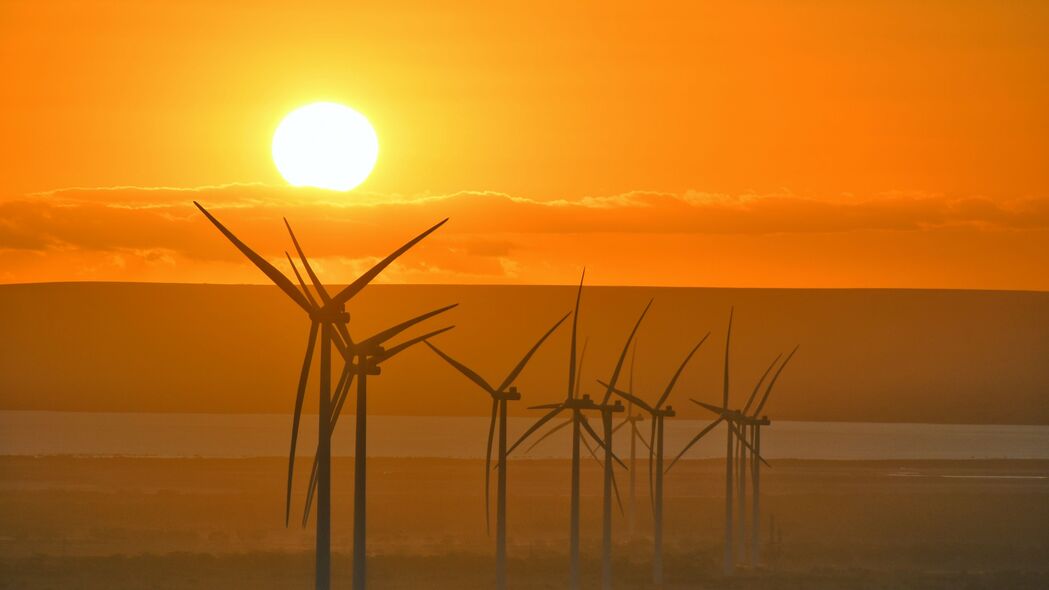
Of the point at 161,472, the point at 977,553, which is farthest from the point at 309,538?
the point at 161,472

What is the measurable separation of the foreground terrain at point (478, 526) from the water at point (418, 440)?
36.8 ft

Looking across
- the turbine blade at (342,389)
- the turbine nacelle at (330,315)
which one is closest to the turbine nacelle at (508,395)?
the turbine blade at (342,389)

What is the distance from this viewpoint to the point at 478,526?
95500mm

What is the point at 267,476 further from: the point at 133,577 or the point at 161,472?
the point at 133,577

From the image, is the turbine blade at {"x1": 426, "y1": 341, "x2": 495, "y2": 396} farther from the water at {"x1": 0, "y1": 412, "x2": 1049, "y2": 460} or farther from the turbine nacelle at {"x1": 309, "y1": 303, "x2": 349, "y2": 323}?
the water at {"x1": 0, "y1": 412, "x2": 1049, "y2": 460}

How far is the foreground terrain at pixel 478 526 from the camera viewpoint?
72.9 m

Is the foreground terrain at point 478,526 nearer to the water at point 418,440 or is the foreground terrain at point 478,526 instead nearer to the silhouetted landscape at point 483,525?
the silhouetted landscape at point 483,525

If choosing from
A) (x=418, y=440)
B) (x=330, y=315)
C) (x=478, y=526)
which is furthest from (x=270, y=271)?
(x=418, y=440)

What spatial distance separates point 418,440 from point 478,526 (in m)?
71.1

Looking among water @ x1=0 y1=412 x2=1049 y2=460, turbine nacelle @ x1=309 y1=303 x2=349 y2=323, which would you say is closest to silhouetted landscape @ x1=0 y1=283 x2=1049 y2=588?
water @ x1=0 y1=412 x2=1049 y2=460

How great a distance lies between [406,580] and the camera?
71.3 metres

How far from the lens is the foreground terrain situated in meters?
72.9

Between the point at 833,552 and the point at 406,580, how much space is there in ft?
71.3

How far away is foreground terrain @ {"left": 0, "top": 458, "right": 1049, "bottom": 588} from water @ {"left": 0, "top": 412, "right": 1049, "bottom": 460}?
36.8ft
